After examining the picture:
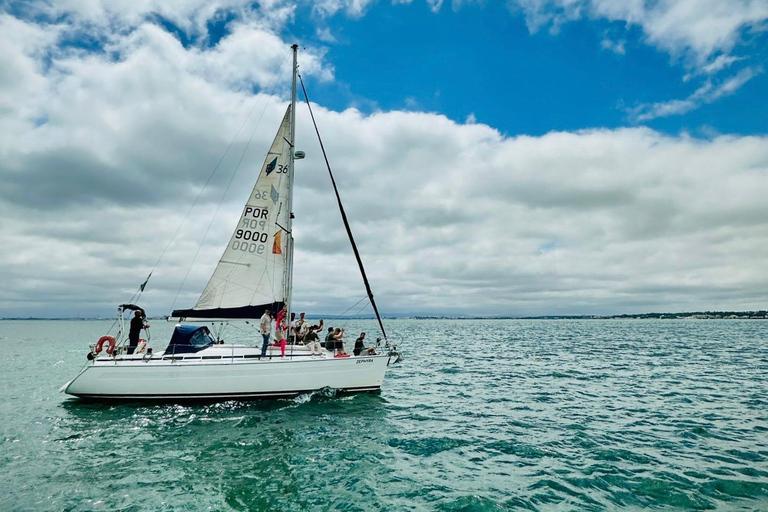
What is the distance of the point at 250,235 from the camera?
2006 cm

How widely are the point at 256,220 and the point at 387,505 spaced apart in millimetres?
14708

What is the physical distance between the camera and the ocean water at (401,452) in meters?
9.15

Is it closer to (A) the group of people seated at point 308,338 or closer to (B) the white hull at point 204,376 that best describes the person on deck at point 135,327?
(B) the white hull at point 204,376

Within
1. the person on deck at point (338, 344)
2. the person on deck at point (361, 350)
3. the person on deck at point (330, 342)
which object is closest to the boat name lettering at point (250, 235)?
the person on deck at point (330, 342)

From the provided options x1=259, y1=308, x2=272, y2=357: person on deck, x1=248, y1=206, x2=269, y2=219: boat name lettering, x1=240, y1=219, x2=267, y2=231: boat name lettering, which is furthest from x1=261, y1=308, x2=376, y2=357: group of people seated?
x1=248, y1=206, x2=269, y2=219: boat name lettering

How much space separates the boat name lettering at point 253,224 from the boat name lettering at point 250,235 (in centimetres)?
22

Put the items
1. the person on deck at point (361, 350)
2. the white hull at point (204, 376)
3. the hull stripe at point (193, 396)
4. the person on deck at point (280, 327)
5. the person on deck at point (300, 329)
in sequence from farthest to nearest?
the person on deck at point (300, 329) → the person on deck at point (361, 350) → the person on deck at point (280, 327) → the hull stripe at point (193, 396) → the white hull at point (204, 376)

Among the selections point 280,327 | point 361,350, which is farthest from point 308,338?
point 361,350

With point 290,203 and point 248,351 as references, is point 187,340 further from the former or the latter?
point 290,203

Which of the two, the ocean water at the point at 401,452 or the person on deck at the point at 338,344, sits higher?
the person on deck at the point at 338,344

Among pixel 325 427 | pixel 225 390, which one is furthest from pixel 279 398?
pixel 325 427

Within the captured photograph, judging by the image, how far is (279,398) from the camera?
18.1 metres

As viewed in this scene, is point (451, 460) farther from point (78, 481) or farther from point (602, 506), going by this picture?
point (78, 481)

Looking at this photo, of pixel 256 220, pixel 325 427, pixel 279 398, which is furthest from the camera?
pixel 256 220
